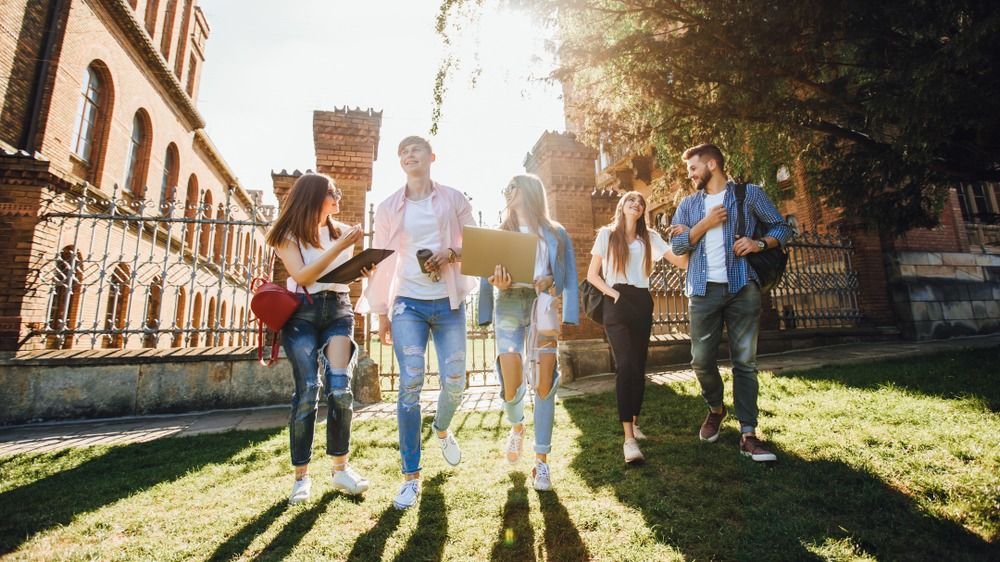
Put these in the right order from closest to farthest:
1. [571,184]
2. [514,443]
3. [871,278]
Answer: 1. [514,443]
2. [571,184]
3. [871,278]

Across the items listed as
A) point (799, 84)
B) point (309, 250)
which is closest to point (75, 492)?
point (309, 250)

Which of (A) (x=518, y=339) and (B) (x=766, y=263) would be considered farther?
(B) (x=766, y=263)

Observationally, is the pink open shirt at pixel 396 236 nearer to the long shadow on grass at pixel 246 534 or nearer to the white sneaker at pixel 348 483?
the white sneaker at pixel 348 483

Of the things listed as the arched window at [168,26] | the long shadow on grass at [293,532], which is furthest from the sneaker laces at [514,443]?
the arched window at [168,26]

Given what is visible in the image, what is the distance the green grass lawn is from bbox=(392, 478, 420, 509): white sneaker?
0.07m

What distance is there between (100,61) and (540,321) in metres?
15.8

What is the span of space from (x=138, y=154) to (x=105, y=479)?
15641 millimetres

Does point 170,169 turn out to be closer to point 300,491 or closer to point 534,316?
point 300,491

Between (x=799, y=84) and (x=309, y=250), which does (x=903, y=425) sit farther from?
(x=309, y=250)

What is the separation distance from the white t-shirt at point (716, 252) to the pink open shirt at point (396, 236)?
1.76 m

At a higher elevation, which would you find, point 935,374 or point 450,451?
point 935,374

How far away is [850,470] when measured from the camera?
249cm

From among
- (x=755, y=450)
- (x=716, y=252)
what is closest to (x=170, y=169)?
(x=716, y=252)

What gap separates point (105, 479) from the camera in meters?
2.96
